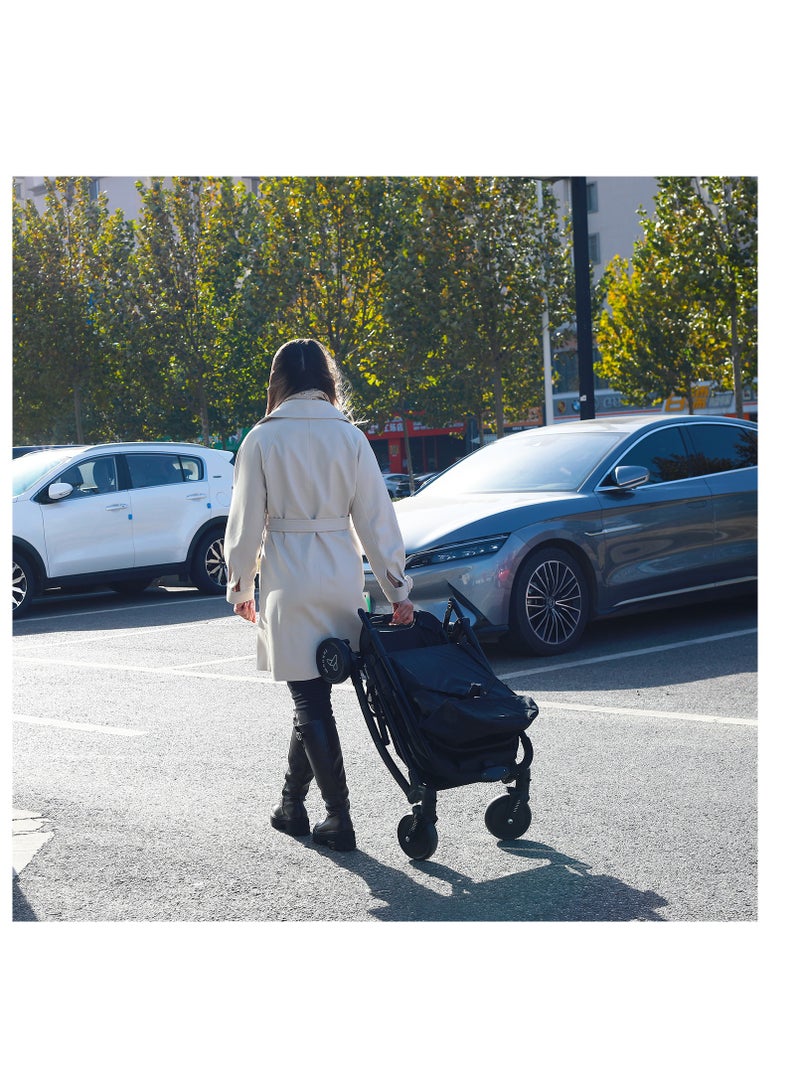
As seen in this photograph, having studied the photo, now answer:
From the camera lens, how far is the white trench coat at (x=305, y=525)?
462 centimetres

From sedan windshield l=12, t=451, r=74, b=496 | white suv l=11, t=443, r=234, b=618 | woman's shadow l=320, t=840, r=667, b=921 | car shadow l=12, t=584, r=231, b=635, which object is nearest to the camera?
woman's shadow l=320, t=840, r=667, b=921

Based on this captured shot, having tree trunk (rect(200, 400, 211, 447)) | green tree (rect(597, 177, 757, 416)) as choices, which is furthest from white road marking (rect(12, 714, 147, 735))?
tree trunk (rect(200, 400, 211, 447))

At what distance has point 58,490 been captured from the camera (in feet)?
41.8

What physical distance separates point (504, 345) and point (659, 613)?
70.8 feet

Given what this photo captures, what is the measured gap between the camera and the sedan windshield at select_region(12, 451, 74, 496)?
1306 centimetres

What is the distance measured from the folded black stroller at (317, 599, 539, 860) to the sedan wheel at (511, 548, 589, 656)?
386 centimetres

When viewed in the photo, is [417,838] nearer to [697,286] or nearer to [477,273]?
[697,286]

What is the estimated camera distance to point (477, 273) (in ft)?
99.0

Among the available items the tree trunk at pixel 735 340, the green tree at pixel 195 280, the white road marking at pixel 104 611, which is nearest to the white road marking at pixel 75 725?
the white road marking at pixel 104 611

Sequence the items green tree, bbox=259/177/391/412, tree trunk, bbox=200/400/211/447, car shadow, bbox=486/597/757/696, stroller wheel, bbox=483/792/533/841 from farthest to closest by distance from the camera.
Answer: tree trunk, bbox=200/400/211/447 < green tree, bbox=259/177/391/412 < car shadow, bbox=486/597/757/696 < stroller wheel, bbox=483/792/533/841

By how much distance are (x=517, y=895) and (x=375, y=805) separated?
1.22m

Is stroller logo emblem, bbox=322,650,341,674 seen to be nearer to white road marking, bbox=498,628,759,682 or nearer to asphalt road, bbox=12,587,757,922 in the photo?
asphalt road, bbox=12,587,757,922

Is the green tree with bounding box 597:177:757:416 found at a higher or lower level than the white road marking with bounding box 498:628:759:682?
higher

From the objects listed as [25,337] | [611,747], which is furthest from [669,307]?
[611,747]
